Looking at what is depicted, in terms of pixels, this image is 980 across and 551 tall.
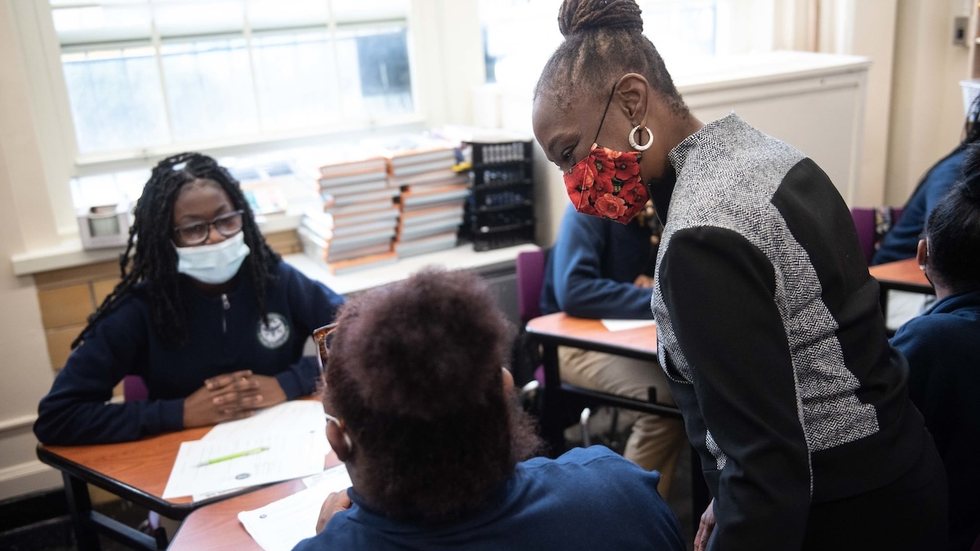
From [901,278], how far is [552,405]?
1145 mm

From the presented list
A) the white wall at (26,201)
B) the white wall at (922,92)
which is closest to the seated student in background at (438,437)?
the white wall at (26,201)

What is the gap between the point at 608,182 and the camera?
1.28 metres

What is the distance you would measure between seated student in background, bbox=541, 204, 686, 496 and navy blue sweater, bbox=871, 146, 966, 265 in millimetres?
827

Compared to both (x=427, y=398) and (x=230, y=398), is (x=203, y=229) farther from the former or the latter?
(x=427, y=398)

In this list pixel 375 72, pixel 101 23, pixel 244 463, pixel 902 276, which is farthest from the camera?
pixel 375 72

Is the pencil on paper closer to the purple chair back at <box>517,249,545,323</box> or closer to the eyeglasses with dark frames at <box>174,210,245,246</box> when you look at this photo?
the eyeglasses with dark frames at <box>174,210,245,246</box>

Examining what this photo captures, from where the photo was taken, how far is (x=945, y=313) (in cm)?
165

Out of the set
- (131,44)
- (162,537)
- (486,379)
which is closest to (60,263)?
(131,44)

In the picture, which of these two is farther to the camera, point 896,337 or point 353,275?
point 353,275

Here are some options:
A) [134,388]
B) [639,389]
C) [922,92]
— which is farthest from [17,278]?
[922,92]

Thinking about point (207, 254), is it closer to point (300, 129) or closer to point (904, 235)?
point (300, 129)

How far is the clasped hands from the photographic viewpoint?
2.06 meters

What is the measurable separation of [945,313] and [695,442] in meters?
0.74

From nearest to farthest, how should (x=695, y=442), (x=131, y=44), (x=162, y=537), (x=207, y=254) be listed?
1. (x=695, y=442)
2. (x=162, y=537)
3. (x=207, y=254)
4. (x=131, y=44)
